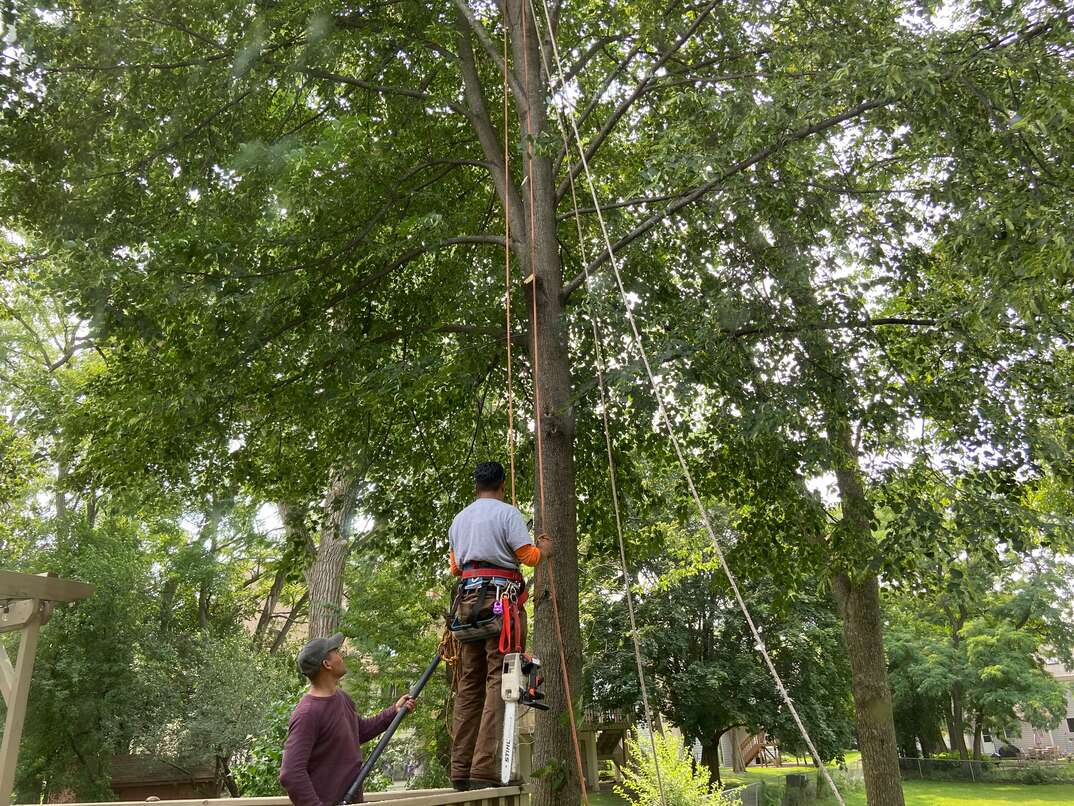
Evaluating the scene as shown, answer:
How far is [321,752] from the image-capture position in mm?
3533

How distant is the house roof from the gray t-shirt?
743 inches

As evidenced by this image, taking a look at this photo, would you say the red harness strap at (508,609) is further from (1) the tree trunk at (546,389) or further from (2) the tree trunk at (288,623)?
(2) the tree trunk at (288,623)

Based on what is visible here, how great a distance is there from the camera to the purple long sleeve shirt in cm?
331

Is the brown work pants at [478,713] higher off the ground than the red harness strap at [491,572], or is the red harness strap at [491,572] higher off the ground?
the red harness strap at [491,572]

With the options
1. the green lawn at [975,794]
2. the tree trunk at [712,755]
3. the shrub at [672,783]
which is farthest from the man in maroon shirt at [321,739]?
the green lawn at [975,794]

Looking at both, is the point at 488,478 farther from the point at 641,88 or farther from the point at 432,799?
the point at 641,88

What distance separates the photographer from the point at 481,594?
15.0 ft

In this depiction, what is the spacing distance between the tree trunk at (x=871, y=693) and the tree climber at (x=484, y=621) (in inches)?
283

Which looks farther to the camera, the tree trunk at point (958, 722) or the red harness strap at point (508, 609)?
the tree trunk at point (958, 722)

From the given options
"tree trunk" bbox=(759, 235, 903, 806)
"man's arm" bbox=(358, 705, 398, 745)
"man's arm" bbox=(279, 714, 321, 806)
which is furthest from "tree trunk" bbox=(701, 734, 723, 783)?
"man's arm" bbox=(279, 714, 321, 806)

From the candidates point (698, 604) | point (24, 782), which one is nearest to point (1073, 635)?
point (698, 604)

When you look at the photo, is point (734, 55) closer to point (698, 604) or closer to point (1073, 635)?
point (698, 604)

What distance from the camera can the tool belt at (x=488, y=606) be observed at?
14.7 ft

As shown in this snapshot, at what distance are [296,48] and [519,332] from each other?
380cm
